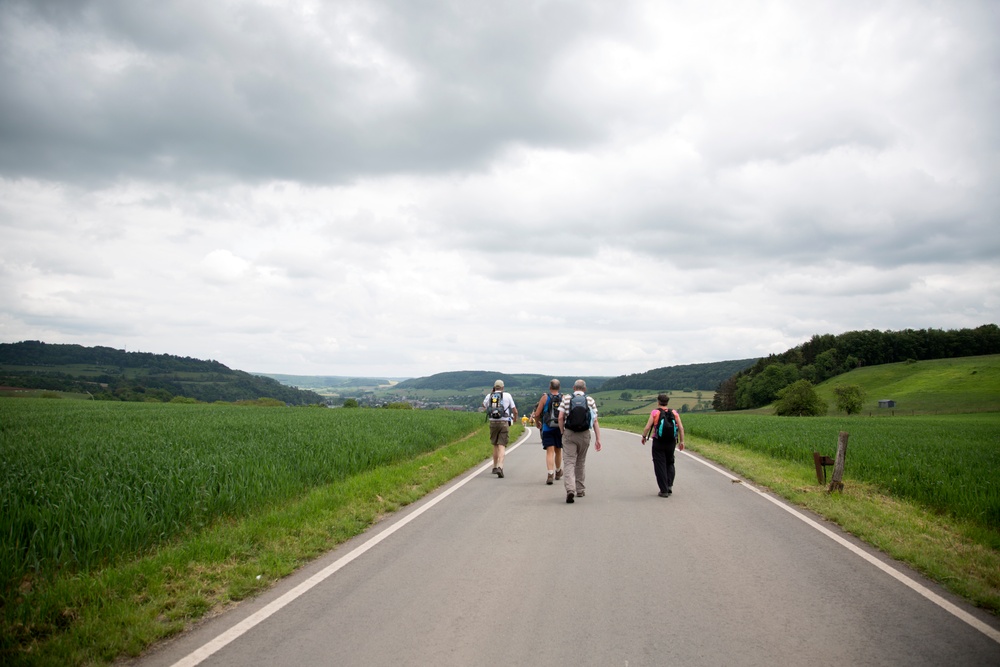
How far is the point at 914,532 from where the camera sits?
7.83 metres

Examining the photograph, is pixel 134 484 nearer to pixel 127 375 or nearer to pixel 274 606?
pixel 274 606

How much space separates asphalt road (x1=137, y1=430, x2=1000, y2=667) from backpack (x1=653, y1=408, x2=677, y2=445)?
8.53 feet

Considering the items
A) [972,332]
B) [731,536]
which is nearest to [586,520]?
[731,536]

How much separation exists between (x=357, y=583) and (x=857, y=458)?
14.0 metres

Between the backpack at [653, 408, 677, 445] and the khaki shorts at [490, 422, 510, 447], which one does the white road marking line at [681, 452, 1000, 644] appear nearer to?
the backpack at [653, 408, 677, 445]

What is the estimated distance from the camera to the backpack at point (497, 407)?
558 inches

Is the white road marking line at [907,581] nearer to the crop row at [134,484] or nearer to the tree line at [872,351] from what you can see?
the crop row at [134,484]

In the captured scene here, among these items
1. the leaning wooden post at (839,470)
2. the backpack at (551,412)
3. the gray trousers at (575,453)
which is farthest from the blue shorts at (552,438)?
the leaning wooden post at (839,470)

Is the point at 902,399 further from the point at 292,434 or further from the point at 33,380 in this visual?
the point at 33,380

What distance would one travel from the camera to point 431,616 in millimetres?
4719

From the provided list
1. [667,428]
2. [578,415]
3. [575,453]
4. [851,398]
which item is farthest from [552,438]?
[851,398]

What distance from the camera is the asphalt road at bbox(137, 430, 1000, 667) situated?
13.3 ft

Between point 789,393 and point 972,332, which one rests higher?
point 972,332

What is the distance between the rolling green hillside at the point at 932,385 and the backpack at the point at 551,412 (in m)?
77.6
